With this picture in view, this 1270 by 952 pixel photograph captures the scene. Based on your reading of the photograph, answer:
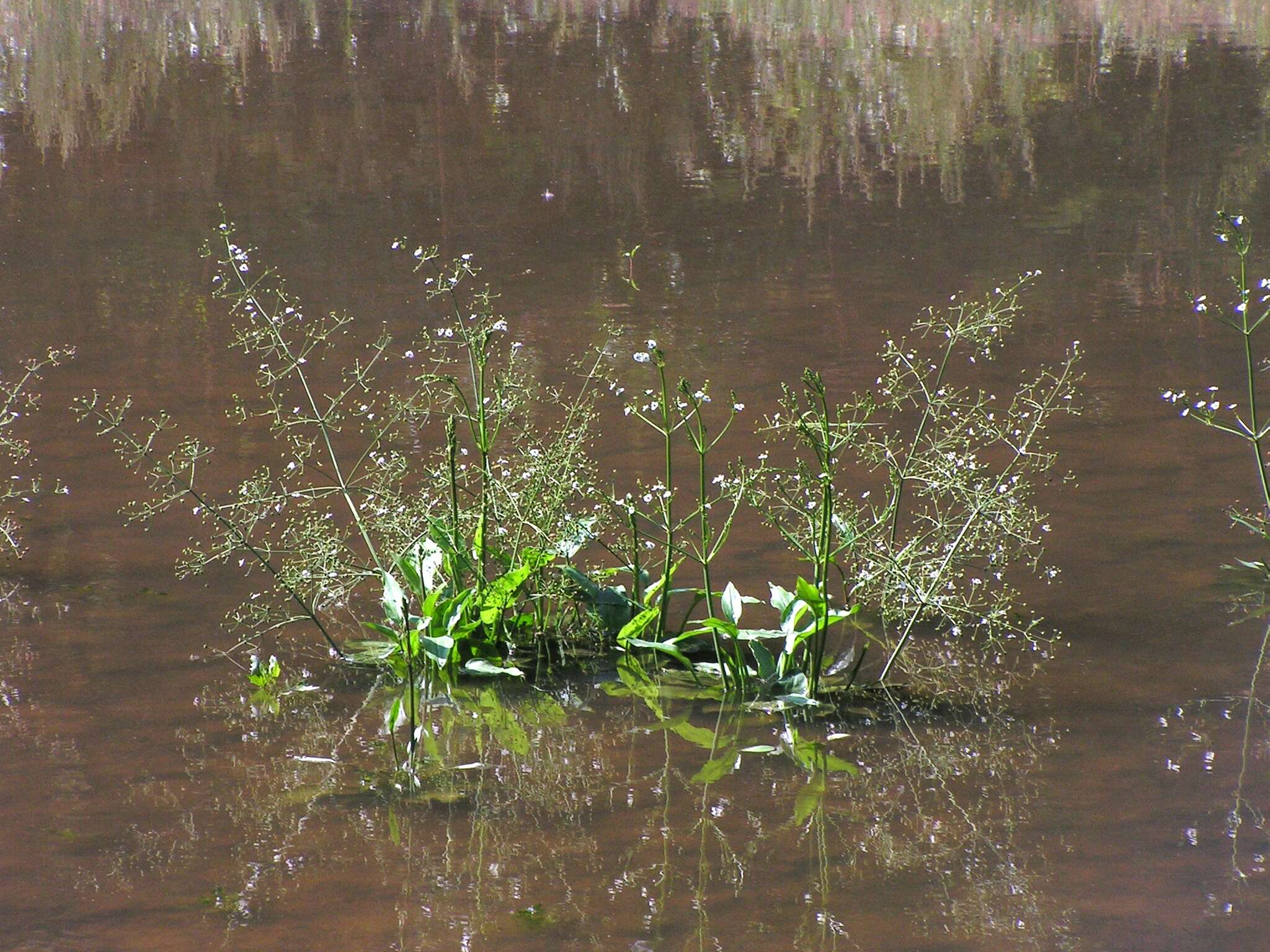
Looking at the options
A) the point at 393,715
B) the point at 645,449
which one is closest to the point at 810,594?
the point at 393,715

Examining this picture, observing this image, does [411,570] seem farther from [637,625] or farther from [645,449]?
[645,449]

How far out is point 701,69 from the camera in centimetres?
1512

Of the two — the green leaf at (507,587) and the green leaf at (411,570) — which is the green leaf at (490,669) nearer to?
the green leaf at (507,587)

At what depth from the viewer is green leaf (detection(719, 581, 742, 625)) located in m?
4.19

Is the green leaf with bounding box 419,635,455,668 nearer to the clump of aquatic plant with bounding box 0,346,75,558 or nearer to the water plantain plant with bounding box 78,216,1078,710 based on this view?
the water plantain plant with bounding box 78,216,1078,710

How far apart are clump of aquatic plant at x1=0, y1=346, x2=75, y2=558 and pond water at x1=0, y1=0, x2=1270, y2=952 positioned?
86mm

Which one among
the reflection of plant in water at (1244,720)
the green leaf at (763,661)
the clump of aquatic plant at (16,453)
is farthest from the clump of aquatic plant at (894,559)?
the clump of aquatic plant at (16,453)

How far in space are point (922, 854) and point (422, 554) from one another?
5.50 ft

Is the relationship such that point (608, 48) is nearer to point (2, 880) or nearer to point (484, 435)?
point (484, 435)

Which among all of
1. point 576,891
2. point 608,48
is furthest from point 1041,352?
point 608,48

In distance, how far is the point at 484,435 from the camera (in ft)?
14.1

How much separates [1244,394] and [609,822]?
4279 mm

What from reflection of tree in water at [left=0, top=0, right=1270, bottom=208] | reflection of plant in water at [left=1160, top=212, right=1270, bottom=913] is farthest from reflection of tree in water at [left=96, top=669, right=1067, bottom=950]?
reflection of tree in water at [left=0, top=0, right=1270, bottom=208]

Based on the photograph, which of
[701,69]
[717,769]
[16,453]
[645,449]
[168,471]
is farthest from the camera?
[701,69]
